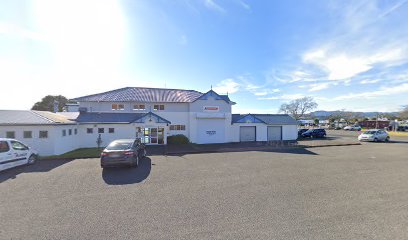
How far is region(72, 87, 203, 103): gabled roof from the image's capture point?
21891 mm

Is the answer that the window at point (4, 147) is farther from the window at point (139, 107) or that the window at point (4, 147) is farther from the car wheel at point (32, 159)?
the window at point (139, 107)

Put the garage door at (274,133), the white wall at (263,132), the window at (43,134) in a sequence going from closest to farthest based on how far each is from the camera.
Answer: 1. the window at (43,134)
2. the white wall at (263,132)
3. the garage door at (274,133)

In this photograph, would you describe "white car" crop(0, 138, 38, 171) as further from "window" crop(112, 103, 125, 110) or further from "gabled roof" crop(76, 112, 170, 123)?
"window" crop(112, 103, 125, 110)

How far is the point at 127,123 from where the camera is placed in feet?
64.8

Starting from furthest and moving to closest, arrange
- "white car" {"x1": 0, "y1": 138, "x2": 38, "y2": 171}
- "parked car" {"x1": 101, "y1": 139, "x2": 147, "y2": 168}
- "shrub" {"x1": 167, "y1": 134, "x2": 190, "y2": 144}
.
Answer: "shrub" {"x1": 167, "y1": 134, "x2": 190, "y2": 144}, "parked car" {"x1": 101, "y1": 139, "x2": 147, "y2": 168}, "white car" {"x1": 0, "y1": 138, "x2": 38, "y2": 171}

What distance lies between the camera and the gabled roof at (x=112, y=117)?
767 inches

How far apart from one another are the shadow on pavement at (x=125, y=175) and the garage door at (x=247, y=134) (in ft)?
52.5

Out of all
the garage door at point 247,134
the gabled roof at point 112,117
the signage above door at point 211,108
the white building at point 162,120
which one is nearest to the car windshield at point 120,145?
the white building at point 162,120

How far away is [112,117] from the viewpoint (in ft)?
67.2

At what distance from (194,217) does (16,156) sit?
449 inches

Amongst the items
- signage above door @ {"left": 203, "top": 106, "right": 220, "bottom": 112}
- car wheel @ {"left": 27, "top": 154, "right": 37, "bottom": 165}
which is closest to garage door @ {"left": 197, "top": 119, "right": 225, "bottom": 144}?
signage above door @ {"left": 203, "top": 106, "right": 220, "bottom": 112}

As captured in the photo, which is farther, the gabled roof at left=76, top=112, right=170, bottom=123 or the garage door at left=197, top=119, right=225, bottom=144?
the garage door at left=197, top=119, right=225, bottom=144

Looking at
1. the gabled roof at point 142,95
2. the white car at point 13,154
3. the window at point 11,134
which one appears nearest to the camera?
the white car at point 13,154

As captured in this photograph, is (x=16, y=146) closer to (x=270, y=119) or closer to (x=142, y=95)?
(x=142, y=95)
